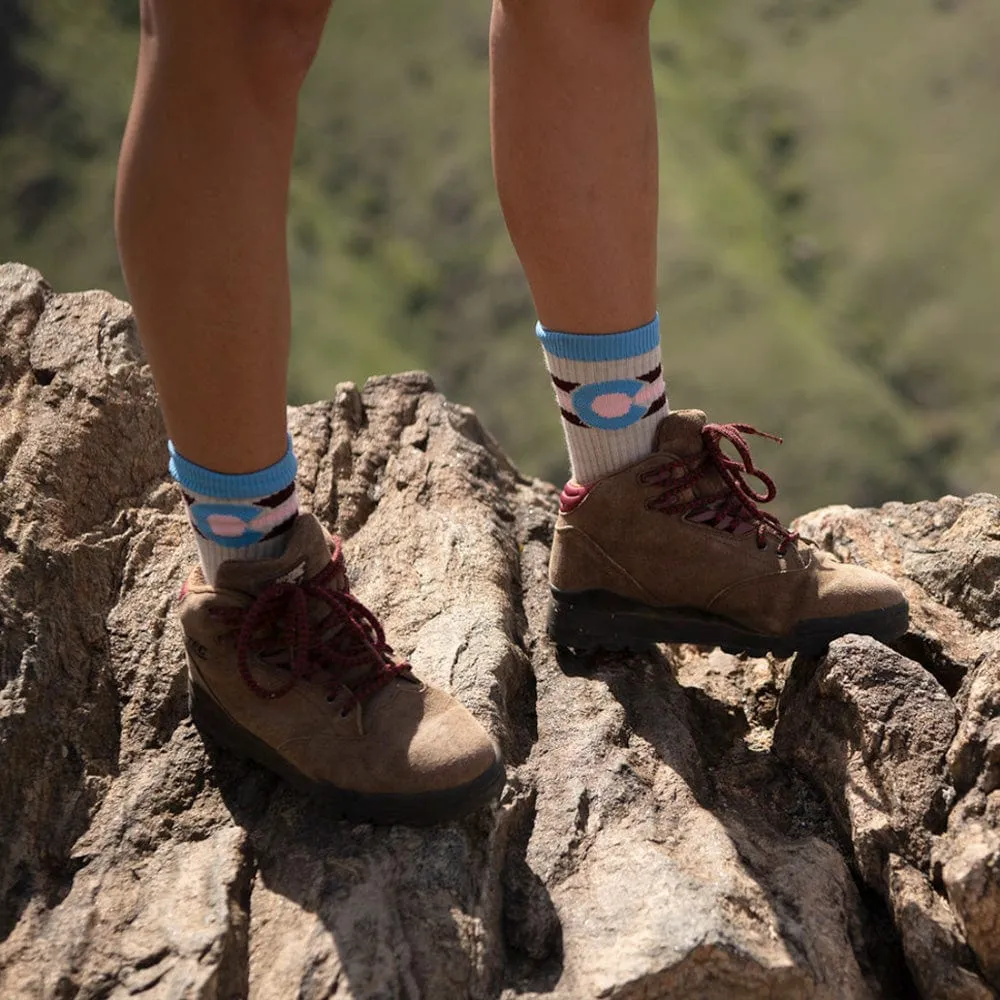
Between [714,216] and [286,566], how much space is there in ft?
207

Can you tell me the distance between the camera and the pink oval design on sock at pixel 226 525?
1.90 metres

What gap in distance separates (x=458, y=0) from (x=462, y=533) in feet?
240

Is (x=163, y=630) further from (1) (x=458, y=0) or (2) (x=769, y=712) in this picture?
(1) (x=458, y=0)

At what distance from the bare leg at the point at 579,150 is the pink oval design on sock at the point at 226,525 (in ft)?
1.99

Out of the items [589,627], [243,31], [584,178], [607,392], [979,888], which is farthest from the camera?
[589,627]

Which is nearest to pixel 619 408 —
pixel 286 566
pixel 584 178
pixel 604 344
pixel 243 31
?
pixel 604 344

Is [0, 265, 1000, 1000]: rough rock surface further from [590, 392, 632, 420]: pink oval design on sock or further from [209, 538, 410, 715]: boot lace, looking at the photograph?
[590, 392, 632, 420]: pink oval design on sock

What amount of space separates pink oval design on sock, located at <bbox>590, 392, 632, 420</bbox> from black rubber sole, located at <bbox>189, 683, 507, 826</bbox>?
24.2 inches

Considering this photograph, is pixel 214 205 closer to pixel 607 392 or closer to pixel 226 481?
pixel 226 481

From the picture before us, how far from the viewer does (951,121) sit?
63906 mm

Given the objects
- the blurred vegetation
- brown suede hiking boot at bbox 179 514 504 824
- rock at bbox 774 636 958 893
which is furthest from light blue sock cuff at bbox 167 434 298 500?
the blurred vegetation

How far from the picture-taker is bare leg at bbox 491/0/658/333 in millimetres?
1956

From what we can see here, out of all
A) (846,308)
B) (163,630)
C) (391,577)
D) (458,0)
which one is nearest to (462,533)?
(391,577)

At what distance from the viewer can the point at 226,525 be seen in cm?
192
